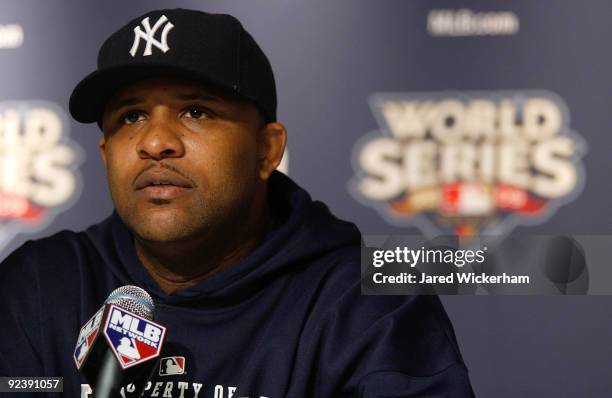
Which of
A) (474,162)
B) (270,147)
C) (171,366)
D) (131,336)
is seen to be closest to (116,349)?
(131,336)

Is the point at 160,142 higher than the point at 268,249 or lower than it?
higher

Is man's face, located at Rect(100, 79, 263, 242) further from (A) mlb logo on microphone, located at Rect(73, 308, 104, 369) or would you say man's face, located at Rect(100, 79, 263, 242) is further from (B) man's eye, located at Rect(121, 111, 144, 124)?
(A) mlb logo on microphone, located at Rect(73, 308, 104, 369)

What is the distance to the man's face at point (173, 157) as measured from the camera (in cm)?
114

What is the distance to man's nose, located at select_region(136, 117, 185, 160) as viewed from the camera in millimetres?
1132

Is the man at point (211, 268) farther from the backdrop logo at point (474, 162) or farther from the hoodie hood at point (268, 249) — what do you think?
the backdrop logo at point (474, 162)

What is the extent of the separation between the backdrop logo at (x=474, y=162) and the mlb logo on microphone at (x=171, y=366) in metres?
0.74

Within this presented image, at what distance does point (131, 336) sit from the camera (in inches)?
34.9

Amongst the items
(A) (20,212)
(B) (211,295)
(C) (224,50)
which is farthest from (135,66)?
(A) (20,212)

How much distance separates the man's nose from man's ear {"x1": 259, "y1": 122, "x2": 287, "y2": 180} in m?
0.18

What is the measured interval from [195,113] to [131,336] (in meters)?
0.39

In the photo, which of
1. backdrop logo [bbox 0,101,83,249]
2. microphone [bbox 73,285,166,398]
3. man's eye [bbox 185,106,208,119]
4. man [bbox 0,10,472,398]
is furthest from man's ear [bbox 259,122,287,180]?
backdrop logo [bbox 0,101,83,249]
